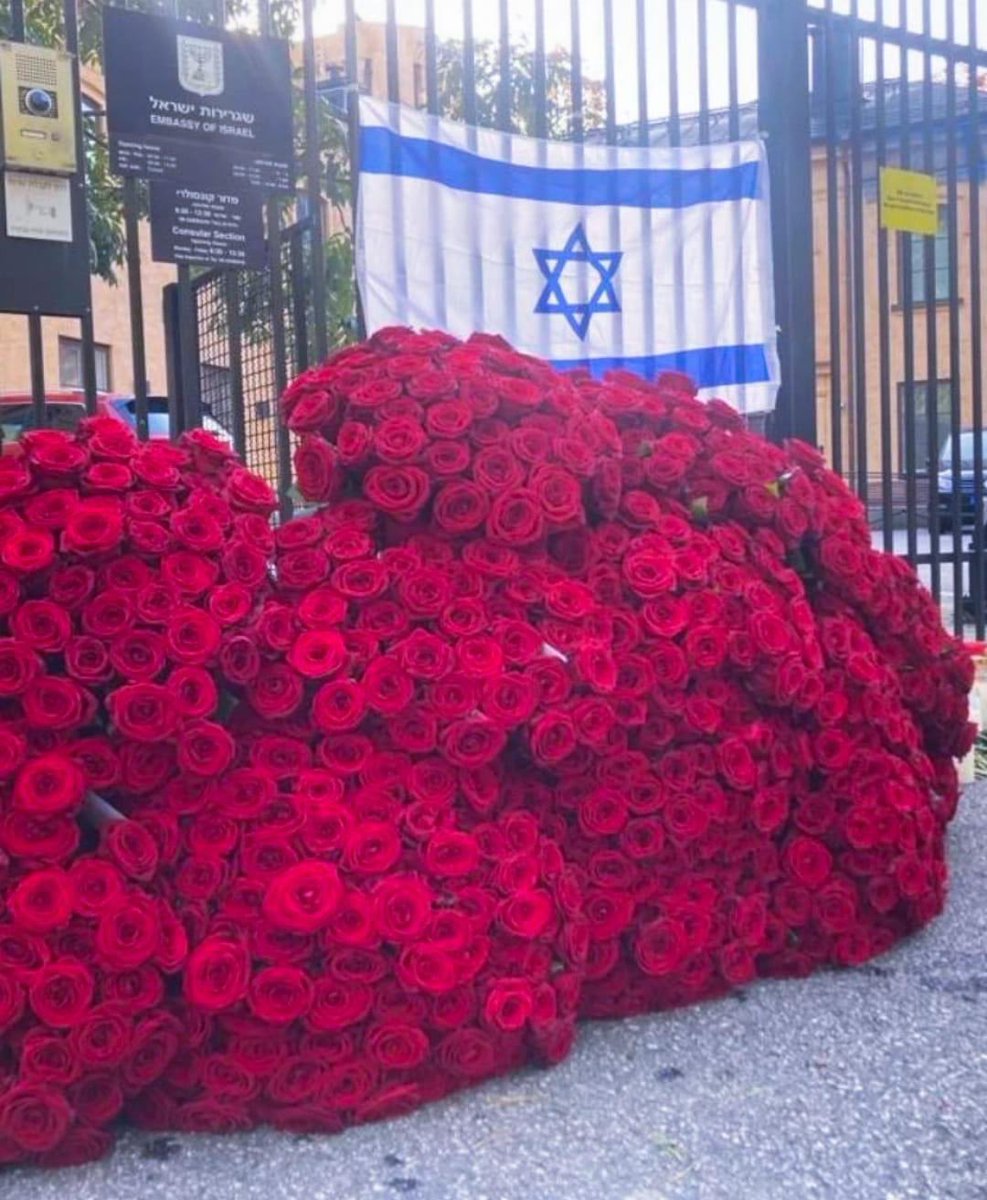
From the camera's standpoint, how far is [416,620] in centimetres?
257

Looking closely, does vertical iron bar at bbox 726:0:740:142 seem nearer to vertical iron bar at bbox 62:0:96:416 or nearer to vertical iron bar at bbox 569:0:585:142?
vertical iron bar at bbox 569:0:585:142

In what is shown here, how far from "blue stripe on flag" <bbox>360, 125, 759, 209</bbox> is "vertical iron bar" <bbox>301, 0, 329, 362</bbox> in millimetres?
207

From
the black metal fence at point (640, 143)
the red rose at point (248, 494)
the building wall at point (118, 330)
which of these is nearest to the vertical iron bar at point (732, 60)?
the black metal fence at point (640, 143)

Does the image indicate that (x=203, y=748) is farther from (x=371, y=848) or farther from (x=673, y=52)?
(x=673, y=52)

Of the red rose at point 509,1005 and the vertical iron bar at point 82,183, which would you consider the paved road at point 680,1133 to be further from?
the vertical iron bar at point 82,183

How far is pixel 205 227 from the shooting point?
3.68m

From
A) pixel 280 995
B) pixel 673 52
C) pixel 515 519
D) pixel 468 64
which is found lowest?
pixel 280 995

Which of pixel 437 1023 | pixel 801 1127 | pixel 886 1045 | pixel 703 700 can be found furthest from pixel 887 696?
pixel 437 1023

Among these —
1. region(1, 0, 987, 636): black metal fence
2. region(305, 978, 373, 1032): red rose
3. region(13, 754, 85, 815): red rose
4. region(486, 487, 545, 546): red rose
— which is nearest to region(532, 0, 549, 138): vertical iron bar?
region(1, 0, 987, 636): black metal fence

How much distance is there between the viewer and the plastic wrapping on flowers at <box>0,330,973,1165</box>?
219cm

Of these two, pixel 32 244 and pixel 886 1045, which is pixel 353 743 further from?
pixel 32 244

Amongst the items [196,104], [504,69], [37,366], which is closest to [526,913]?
[37,366]

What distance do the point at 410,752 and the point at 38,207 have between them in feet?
6.15

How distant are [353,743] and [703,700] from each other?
773mm
